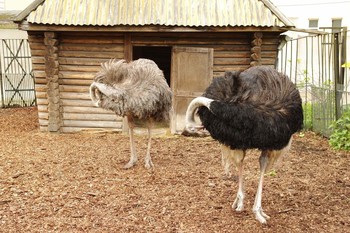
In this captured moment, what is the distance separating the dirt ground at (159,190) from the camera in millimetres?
5012

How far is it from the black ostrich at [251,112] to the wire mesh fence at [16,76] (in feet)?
38.1

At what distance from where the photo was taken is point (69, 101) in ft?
33.6

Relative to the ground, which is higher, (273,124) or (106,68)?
(106,68)

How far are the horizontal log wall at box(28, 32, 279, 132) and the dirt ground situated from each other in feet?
3.82

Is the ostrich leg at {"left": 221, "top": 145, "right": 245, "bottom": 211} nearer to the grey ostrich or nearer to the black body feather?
the black body feather

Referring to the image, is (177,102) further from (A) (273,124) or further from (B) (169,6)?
(A) (273,124)

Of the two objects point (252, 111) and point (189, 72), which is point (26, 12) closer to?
point (189, 72)

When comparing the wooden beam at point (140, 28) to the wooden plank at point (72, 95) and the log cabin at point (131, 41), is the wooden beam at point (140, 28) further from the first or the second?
the wooden plank at point (72, 95)

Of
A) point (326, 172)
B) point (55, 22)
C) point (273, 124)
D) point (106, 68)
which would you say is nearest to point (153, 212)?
point (273, 124)

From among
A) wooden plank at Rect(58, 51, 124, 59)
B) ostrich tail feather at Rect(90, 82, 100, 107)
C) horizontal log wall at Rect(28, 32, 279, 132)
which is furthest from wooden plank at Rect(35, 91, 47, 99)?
ostrich tail feather at Rect(90, 82, 100, 107)

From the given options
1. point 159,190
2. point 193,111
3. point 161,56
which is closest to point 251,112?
point 193,111

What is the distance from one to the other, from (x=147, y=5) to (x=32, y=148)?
3.84m

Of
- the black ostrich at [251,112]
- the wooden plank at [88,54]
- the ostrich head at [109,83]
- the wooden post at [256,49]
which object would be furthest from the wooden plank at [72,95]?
the black ostrich at [251,112]

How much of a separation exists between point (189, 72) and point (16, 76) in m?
7.67
